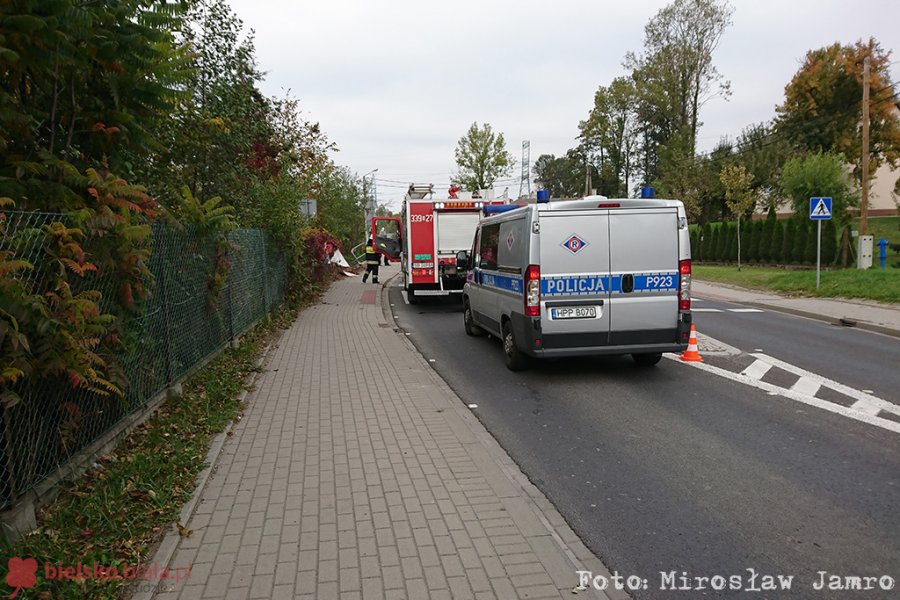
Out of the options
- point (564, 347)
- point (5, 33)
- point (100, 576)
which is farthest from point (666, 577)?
point (5, 33)

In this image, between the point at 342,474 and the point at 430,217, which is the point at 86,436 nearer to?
the point at 342,474

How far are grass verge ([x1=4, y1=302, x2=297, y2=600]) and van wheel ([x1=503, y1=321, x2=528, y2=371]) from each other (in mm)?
3712

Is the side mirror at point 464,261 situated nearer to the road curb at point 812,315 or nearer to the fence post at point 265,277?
the fence post at point 265,277

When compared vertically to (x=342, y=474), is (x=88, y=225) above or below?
above

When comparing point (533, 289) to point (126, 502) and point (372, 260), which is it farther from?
point (372, 260)

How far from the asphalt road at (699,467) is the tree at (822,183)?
2336 centimetres

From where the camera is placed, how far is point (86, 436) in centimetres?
451

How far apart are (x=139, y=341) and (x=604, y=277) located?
519cm

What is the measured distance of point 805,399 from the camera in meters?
6.96

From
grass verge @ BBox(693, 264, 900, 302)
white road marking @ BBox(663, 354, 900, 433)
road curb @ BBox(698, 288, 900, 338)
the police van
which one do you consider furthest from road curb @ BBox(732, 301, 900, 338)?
the police van

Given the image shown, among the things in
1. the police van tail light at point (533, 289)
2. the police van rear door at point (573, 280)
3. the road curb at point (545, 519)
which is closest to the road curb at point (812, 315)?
the police van rear door at point (573, 280)

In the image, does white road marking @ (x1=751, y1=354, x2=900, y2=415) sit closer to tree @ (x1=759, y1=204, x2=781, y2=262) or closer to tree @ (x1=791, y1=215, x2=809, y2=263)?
tree @ (x1=791, y1=215, x2=809, y2=263)

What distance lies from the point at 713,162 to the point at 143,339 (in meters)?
45.8

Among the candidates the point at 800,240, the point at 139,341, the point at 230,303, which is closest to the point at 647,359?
the point at 230,303
